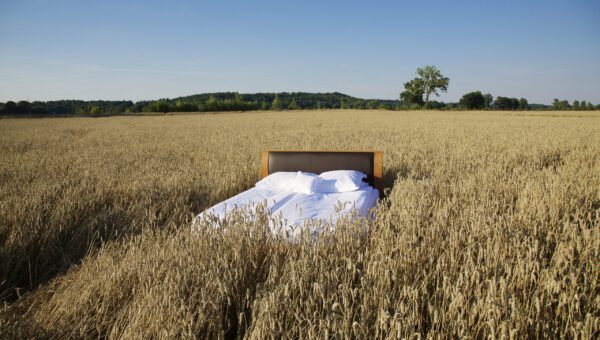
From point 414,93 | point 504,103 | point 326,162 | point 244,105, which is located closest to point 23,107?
point 244,105

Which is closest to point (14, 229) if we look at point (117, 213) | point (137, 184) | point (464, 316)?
point (117, 213)

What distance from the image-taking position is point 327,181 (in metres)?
4.81

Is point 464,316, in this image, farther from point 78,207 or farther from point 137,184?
point 137,184

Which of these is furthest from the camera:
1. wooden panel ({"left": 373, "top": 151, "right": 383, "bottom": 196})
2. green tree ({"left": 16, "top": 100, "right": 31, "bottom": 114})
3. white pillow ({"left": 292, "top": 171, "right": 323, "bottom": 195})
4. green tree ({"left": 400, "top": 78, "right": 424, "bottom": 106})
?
green tree ({"left": 400, "top": 78, "right": 424, "bottom": 106})

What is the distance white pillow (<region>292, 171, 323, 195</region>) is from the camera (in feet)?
15.0

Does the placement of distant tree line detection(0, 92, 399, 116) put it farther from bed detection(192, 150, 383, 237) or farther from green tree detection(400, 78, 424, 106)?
bed detection(192, 150, 383, 237)

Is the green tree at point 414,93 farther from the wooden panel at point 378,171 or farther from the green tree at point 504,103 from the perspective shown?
the wooden panel at point 378,171

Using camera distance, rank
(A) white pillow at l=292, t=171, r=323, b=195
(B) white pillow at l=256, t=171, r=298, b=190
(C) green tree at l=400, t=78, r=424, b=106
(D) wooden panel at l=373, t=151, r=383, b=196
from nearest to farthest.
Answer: (A) white pillow at l=292, t=171, r=323, b=195 < (B) white pillow at l=256, t=171, r=298, b=190 < (D) wooden panel at l=373, t=151, r=383, b=196 < (C) green tree at l=400, t=78, r=424, b=106

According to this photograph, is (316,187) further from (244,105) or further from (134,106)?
(134,106)

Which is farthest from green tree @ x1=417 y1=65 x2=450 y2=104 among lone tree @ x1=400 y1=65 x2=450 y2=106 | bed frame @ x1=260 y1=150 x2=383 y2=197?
bed frame @ x1=260 y1=150 x2=383 y2=197

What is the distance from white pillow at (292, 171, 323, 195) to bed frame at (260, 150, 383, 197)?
734 millimetres

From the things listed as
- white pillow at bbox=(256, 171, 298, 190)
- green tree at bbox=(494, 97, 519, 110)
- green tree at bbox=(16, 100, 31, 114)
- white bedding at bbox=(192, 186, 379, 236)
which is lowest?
white bedding at bbox=(192, 186, 379, 236)

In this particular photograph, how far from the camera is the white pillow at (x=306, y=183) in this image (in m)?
4.57

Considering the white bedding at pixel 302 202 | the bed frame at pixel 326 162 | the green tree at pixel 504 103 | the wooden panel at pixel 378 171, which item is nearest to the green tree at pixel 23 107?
the bed frame at pixel 326 162
